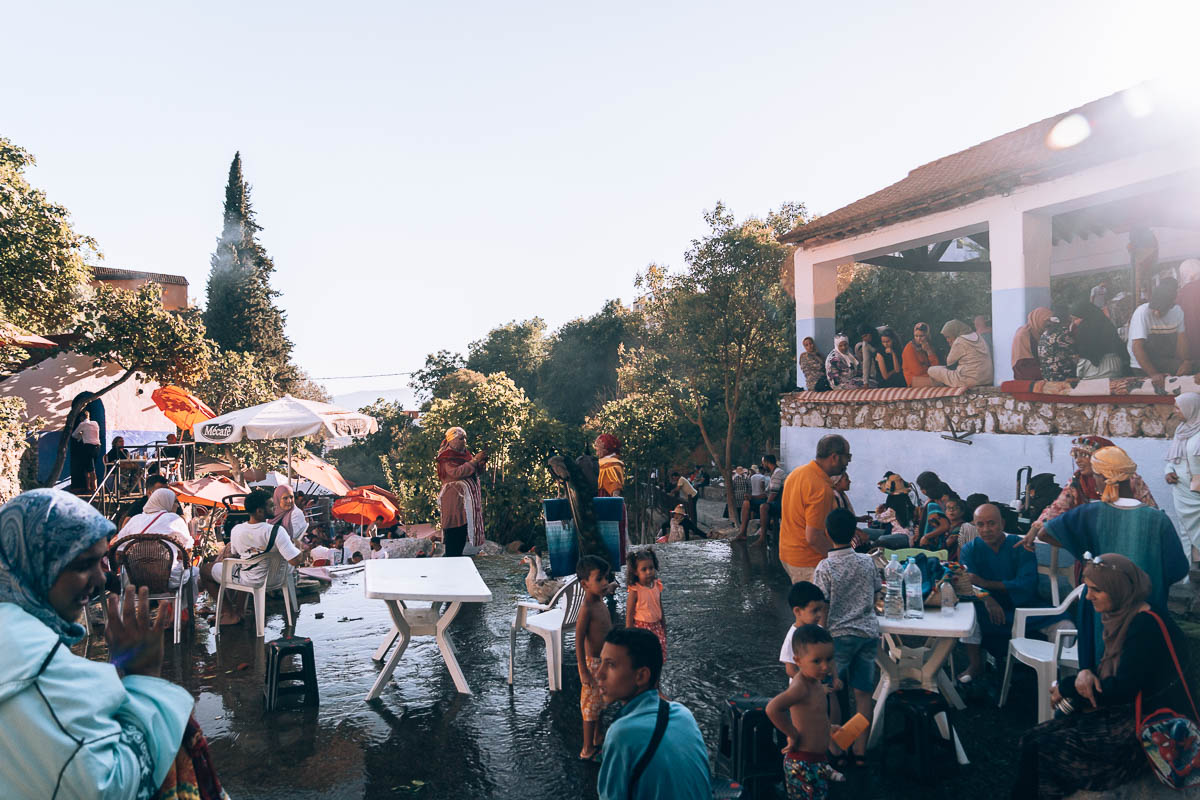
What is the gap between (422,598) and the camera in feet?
16.9

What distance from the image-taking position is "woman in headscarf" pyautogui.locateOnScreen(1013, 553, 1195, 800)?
10.5 ft

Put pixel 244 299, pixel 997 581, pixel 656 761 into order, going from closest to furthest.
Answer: pixel 656 761
pixel 997 581
pixel 244 299

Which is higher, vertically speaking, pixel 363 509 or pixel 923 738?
pixel 923 738

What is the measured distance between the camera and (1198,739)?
123 inches

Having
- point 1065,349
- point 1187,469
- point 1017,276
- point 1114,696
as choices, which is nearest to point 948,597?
point 1114,696

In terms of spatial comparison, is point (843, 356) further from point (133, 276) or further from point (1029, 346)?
point (133, 276)

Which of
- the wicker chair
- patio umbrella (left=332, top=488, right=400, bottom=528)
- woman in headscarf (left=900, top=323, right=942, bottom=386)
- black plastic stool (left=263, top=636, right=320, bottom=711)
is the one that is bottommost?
patio umbrella (left=332, top=488, right=400, bottom=528)

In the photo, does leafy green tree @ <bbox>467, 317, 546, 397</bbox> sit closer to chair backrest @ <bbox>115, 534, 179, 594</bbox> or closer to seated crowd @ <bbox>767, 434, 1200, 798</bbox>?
chair backrest @ <bbox>115, 534, 179, 594</bbox>

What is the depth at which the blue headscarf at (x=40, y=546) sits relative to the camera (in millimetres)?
1818

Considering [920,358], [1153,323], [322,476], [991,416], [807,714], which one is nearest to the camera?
[807,714]

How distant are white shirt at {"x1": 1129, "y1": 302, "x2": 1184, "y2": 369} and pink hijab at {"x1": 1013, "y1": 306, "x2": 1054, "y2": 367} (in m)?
1.36

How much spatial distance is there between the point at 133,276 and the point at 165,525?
38.6 meters

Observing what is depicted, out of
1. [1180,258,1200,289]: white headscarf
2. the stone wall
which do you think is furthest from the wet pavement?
[1180,258,1200,289]: white headscarf

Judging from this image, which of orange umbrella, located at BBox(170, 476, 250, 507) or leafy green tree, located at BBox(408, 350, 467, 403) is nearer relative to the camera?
orange umbrella, located at BBox(170, 476, 250, 507)
